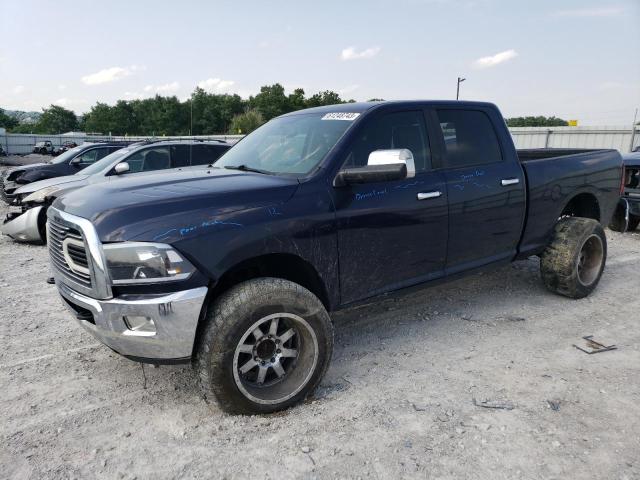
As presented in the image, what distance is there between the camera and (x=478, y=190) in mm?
4020

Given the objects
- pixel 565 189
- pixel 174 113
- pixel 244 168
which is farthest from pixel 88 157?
pixel 174 113

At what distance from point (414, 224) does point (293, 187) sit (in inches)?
40.7

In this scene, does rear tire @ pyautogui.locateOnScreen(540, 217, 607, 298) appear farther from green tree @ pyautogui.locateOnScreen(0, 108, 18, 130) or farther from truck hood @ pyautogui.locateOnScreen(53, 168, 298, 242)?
green tree @ pyautogui.locateOnScreen(0, 108, 18, 130)

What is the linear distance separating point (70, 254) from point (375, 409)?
2.09 meters

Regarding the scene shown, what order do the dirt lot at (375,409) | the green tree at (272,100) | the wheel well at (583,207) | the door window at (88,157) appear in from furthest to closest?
the green tree at (272,100) → the door window at (88,157) → the wheel well at (583,207) → the dirt lot at (375,409)

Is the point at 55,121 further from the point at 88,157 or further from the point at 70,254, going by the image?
the point at 70,254

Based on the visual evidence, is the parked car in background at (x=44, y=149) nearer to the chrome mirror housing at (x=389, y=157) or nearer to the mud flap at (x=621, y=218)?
the mud flap at (x=621, y=218)

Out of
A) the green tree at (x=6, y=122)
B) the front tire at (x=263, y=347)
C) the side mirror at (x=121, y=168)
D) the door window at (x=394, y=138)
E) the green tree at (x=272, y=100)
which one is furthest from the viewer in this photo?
the green tree at (x=6, y=122)

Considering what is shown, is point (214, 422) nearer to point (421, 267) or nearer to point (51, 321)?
point (421, 267)

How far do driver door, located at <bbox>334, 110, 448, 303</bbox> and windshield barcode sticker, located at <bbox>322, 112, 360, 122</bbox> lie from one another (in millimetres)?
133

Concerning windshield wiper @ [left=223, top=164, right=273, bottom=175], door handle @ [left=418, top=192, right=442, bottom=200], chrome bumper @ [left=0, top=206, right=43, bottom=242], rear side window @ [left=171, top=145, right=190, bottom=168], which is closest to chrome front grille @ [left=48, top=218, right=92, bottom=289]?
windshield wiper @ [left=223, top=164, right=273, bottom=175]

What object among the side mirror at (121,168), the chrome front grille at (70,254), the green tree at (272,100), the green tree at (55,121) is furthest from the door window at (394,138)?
the green tree at (55,121)

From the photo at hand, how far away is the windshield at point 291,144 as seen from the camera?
343 cm

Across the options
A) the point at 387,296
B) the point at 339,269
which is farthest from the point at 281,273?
the point at 387,296
